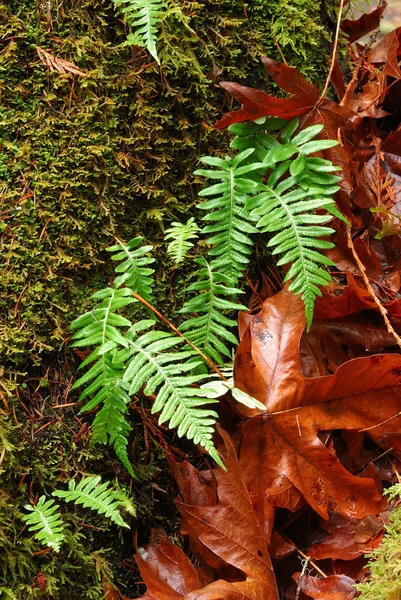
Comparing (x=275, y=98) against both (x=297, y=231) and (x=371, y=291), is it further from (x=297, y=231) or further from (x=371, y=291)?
(x=371, y=291)

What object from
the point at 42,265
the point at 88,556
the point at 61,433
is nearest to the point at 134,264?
the point at 42,265

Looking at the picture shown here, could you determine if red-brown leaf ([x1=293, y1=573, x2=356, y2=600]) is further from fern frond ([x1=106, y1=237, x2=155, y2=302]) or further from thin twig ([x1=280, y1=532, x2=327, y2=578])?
fern frond ([x1=106, y1=237, x2=155, y2=302])

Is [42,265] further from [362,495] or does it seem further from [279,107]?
[362,495]

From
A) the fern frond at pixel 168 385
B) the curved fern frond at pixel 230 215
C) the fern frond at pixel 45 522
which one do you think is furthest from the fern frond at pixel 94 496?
the curved fern frond at pixel 230 215

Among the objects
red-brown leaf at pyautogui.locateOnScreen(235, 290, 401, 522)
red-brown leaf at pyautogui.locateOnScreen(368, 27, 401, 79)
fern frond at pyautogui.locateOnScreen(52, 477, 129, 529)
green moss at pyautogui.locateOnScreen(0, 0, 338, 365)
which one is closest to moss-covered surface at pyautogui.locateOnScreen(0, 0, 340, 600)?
green moss at pyautogui.locateOnScreen(0, 0, 338, 365)

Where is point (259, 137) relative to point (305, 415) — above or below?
above

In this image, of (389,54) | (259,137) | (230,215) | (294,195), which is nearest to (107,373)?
(230,215)
